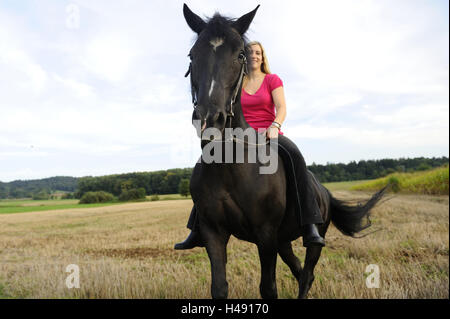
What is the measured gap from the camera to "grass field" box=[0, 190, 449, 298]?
4688 millimetres

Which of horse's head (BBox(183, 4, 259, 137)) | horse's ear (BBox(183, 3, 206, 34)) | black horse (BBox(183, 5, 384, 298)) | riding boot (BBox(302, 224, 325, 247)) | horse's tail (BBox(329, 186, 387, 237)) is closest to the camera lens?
horse's head (BBox(183, 4, 259, 137))

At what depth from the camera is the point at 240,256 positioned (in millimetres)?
7539

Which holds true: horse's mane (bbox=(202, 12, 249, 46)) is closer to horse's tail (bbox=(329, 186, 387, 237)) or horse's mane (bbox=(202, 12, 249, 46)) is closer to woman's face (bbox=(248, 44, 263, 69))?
woman's face (bbox=(248, 44, 263, 69))

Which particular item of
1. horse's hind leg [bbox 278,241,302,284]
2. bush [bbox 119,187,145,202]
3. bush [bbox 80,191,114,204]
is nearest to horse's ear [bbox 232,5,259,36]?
horse's hind leg [bbox 278,241,302,284]

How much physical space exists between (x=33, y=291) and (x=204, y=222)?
3.70m

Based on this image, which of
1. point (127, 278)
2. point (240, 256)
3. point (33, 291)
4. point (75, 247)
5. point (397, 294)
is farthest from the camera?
point (75, 247)

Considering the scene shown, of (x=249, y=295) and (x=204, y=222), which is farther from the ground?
A: (x=204, y=222)

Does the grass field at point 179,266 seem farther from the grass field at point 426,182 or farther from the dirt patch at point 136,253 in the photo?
the grass field at point 426,182

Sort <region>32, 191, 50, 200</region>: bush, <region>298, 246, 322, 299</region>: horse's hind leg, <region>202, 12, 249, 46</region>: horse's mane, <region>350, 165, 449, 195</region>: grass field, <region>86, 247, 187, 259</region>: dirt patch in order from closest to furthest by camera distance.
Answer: <region>202, 12, 249, 46</region>: horse's mane → <region>298, 246, 322, 299</region>: horse's hind leg → <region>32, 191, 50, 200</region>: bush → <region>86, 247, 187, 259</region>: dirt patch → <region>350, 165, 449, 195</region>: grass field

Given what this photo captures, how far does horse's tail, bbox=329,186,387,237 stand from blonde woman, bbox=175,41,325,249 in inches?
85.3

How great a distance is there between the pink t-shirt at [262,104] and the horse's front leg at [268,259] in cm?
125
